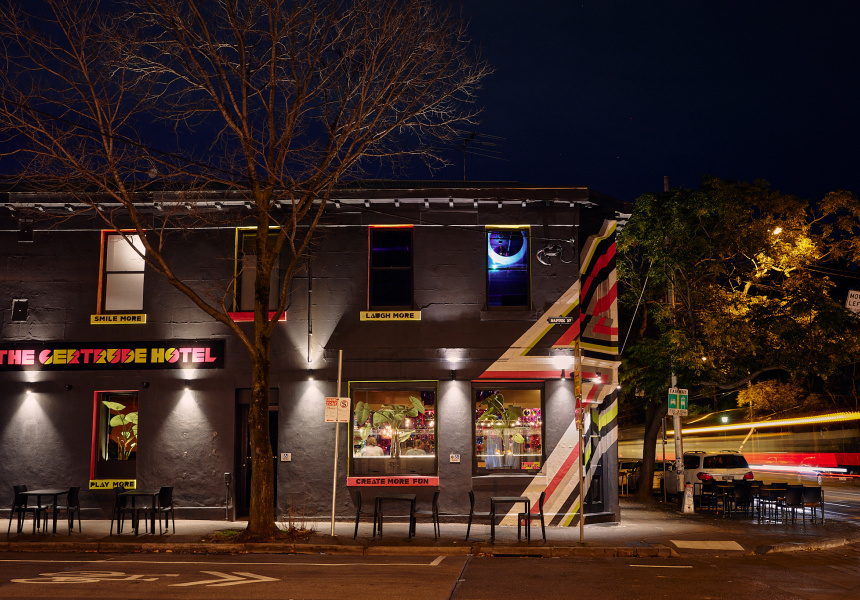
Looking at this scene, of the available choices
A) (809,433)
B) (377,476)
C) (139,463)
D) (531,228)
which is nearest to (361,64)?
(531,228)

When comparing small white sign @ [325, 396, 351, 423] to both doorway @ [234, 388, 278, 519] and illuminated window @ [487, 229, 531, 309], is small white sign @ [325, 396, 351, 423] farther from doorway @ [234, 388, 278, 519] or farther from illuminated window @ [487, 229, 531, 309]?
illuminated window @ [487, 229, 531, 309]

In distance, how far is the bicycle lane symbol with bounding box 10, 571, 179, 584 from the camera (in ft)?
36.3

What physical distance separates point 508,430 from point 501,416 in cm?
36

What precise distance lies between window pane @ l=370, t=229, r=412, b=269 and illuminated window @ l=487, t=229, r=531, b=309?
1.93 metres

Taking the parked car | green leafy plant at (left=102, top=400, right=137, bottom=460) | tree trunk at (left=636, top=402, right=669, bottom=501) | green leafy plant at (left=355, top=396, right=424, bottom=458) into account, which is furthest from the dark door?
green leafy plant at (left=102, top=400, right=137, bottom=460)

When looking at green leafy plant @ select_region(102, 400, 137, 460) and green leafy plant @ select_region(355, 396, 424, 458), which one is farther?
green leafy plant @ select_region(102, 400, 137, 460)

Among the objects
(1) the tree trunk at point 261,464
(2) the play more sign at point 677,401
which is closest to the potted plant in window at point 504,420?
(2) the play more sign at point 677,401

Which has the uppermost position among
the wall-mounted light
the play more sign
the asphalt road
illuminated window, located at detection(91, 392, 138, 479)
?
the wall-mounted light

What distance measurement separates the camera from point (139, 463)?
1908cm

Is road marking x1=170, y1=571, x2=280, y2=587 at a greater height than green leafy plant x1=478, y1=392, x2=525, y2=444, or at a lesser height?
lesser

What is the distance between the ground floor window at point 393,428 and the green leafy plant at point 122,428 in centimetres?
527

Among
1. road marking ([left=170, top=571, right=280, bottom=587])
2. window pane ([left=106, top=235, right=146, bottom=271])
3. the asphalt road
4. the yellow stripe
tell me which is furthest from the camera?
window pane ([left=106, top=235, right=146, bottom=271])

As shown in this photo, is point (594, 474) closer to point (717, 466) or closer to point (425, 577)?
point (717, 466)

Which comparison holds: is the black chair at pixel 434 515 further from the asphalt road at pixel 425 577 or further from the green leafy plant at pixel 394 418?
the asphalt road at pixel 425 577
